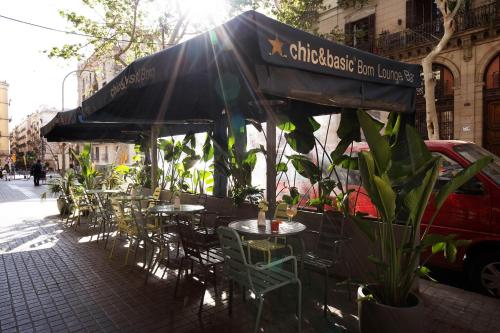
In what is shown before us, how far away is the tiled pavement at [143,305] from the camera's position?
3.69 m

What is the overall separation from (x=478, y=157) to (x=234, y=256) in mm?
3864

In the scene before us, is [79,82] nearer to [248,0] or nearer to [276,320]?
[248,0]

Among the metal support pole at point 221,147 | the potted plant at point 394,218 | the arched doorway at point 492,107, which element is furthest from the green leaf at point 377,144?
the arched doorway at point 492,107

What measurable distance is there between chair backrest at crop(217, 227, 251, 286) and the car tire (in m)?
3.16

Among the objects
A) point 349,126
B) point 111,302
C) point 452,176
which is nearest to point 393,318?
point 349,126

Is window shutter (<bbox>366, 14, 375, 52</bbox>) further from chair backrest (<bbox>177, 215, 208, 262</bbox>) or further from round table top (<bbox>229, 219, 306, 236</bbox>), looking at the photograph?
chair backrest (<bbox>177, 215, 208, 262</bbox>)

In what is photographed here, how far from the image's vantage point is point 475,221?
14.9 feet

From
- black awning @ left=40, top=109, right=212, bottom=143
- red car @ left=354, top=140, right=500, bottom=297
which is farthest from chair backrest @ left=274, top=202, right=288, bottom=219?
black awning @ left=40, top=109, right=212, bottom=143

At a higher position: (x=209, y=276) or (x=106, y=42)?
(x=106, y=42)

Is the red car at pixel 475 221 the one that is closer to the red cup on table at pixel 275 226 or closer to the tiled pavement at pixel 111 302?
the tiled pavement at pixel 111 302

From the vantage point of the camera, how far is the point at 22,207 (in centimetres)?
1297

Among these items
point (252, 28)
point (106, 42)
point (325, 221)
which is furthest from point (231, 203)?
point (106, 42)

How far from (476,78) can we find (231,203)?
14167mm

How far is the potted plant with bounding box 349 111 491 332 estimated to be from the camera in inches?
114
